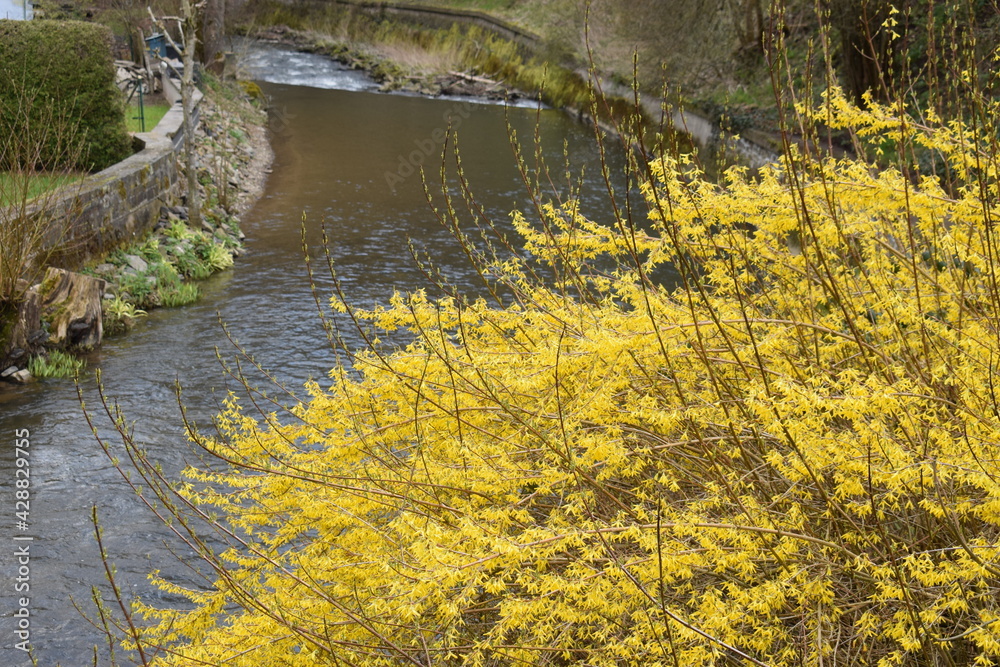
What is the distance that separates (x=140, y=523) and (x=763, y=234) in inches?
190

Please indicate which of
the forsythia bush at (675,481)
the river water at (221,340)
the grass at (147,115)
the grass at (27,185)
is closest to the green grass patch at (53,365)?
the river water at (221,340)

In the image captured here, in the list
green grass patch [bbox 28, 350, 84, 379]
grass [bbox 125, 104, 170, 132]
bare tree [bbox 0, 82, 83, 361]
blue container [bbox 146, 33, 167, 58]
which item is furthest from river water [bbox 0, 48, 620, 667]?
blue container [bbox 146, 33, 167, 58]

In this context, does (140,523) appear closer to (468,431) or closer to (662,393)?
(468,431)

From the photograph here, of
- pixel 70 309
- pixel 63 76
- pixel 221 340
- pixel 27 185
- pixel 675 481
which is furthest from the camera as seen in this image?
pixel 63 76

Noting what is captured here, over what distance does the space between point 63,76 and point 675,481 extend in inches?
459

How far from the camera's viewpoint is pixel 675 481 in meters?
3.16

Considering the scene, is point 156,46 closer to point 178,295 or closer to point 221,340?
point 178,295

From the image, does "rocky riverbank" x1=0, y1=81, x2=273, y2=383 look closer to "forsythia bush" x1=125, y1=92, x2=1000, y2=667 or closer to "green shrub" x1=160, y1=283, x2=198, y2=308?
"green shrub" x1=160, y1=283, x2=198, y2=308

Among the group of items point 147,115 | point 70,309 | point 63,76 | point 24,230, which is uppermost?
point 63,76

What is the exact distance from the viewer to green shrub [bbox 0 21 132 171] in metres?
11.7

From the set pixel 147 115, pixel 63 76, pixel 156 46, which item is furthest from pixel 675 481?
pixel 156 46

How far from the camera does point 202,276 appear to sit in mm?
12273

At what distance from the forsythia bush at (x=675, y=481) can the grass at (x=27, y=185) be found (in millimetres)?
5932

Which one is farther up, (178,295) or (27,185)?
(27,185)
